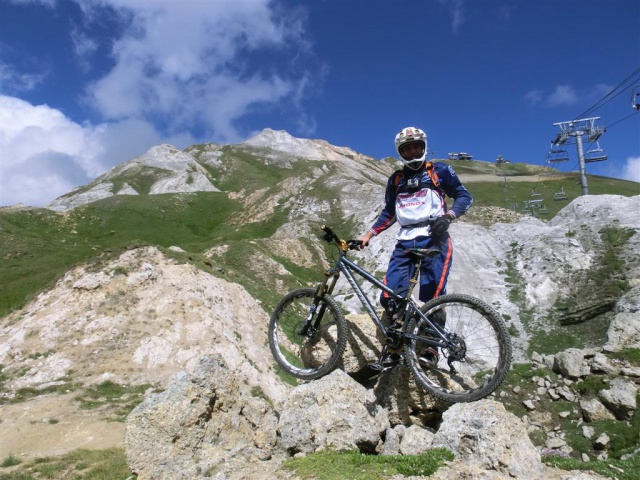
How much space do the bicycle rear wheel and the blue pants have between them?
713 mm

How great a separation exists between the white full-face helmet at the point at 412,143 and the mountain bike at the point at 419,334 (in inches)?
80.2

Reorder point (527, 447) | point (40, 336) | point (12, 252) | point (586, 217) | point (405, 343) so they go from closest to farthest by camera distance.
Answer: point (527, 447)
point (405, 343)
point (40, 336)
point (586, 217)
point (12, 252)

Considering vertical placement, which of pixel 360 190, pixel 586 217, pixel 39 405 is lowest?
pixel 39 405

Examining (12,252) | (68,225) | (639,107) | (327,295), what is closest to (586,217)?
(639,107)

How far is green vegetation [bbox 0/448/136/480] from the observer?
12273 millimetres

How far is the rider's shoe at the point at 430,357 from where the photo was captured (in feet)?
25.1

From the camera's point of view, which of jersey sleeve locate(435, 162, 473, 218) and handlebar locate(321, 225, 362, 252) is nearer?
jersey sleeve locate(435, 162, 473, 218)

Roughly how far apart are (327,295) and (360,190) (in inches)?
2341

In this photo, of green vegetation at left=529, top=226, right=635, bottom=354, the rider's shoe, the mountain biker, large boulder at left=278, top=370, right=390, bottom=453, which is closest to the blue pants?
the mountain biker

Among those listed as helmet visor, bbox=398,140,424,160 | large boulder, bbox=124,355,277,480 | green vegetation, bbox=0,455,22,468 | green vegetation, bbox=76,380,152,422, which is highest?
helmet visor, bbox=398,140,424,160

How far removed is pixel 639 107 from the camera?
1276 inches

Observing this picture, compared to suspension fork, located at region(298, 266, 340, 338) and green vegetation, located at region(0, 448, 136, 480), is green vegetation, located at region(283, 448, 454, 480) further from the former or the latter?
green vegetation, located at region(0, 448, 136, 480)

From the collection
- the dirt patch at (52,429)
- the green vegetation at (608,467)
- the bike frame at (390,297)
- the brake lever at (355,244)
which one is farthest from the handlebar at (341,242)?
the dirt patch at (52,429)

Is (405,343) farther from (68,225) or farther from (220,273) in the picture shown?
(68,225)
